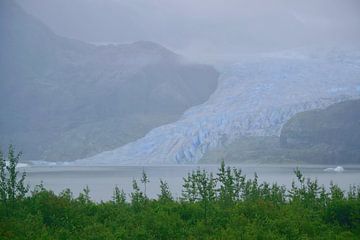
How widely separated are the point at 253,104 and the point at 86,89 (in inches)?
2835

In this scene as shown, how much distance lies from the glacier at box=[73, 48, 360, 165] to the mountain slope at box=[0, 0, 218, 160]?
32478 mm

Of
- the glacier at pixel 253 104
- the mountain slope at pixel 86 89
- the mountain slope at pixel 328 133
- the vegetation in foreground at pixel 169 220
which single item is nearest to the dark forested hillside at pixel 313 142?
the mountain slope at pixel 328 133

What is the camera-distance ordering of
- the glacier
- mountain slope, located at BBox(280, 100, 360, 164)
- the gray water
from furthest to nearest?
1. mountain slope, located at BBox(280, 100, 360, 164)
2. the glacier
3. the gray water

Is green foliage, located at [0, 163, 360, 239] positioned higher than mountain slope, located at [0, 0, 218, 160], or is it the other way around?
mountain slope, located at [0, 0, 218, 160]

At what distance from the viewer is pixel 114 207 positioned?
21.1 m

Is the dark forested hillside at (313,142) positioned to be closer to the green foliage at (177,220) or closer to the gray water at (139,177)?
the gray water at (139,177)

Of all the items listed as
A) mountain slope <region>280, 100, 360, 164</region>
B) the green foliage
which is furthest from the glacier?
the green foliage

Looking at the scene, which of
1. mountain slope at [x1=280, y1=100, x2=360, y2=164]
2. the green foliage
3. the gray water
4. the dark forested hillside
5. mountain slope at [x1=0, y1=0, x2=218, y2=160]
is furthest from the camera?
mountain slope at [x1=0, y1=0, x2=218, y2=160]

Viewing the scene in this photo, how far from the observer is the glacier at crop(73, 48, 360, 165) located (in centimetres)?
9112

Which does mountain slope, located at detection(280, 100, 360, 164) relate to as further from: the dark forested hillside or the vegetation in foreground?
the vegetation in foreground

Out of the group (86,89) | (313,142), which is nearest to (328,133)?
(313,142)

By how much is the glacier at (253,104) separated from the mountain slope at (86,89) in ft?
107

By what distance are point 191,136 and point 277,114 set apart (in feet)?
47.0

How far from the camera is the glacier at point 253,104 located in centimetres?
9112
